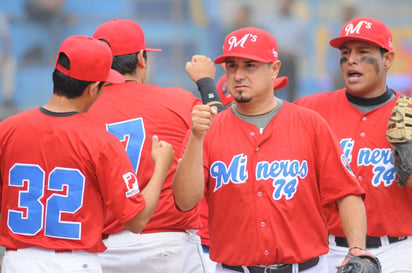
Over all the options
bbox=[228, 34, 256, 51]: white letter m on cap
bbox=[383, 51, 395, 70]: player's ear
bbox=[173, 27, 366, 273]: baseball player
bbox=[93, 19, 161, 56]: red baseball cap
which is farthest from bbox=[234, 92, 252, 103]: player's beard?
bbox=[383, 51, 395, 70]: player's ear

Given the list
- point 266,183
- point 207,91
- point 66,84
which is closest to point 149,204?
point 266,183

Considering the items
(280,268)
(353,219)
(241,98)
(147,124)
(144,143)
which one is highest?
(241,98)

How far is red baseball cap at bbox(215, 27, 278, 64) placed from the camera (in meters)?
4.05

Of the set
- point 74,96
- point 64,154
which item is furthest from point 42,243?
point 74,96

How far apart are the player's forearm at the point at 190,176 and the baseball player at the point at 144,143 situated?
0.78 meters

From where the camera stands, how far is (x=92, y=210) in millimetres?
3699

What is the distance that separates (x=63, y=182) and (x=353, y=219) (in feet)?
5.14

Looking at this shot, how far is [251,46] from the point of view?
4070 mm

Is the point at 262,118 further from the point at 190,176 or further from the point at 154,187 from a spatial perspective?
the point at 154,187

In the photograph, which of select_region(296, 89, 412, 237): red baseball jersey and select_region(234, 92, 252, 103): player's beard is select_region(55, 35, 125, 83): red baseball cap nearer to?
select_region(234, 92, 252, 103): player's beard

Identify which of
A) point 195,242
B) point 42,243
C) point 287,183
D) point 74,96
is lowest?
point 195,242

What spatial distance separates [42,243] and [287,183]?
1352 mm

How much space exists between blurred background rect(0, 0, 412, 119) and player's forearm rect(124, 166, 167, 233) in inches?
270

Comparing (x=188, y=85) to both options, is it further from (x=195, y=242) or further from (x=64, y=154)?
(x=64, y=154)
